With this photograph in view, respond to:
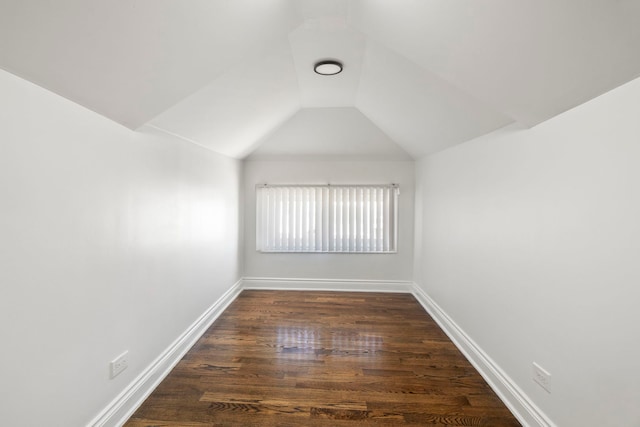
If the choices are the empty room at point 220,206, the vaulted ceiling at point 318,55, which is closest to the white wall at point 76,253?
the empty room at point 220,206

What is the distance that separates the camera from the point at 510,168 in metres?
2.02

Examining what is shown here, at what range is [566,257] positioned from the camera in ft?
5.01

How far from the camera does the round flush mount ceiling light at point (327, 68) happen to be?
8.05 feet

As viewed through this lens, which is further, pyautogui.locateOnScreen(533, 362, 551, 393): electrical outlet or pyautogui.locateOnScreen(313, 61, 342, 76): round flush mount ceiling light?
pyautogui.locateOnScreen(313, 61, 342, 76): round flush mount ceiling light

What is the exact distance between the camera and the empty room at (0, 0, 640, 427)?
1.20 meters

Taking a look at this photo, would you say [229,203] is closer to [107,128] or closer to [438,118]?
[107,128]

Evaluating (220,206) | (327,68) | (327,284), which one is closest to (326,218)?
(327,284)

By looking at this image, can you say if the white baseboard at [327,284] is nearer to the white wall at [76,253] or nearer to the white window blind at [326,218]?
the white window blind at [326,218]

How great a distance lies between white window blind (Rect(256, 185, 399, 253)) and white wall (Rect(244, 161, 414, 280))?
10 centimetres

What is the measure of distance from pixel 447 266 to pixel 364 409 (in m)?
1.75

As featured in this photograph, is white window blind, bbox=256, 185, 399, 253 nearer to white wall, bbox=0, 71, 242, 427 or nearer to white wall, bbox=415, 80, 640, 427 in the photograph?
white wall, bbox=415, 80, 640, 427

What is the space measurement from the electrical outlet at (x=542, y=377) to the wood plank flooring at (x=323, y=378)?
35cm

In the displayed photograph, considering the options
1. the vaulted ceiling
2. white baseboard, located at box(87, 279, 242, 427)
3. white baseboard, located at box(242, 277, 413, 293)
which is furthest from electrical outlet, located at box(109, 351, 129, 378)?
white baseboard, located at box(242, 277, 413, 293)

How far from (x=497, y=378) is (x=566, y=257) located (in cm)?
108
